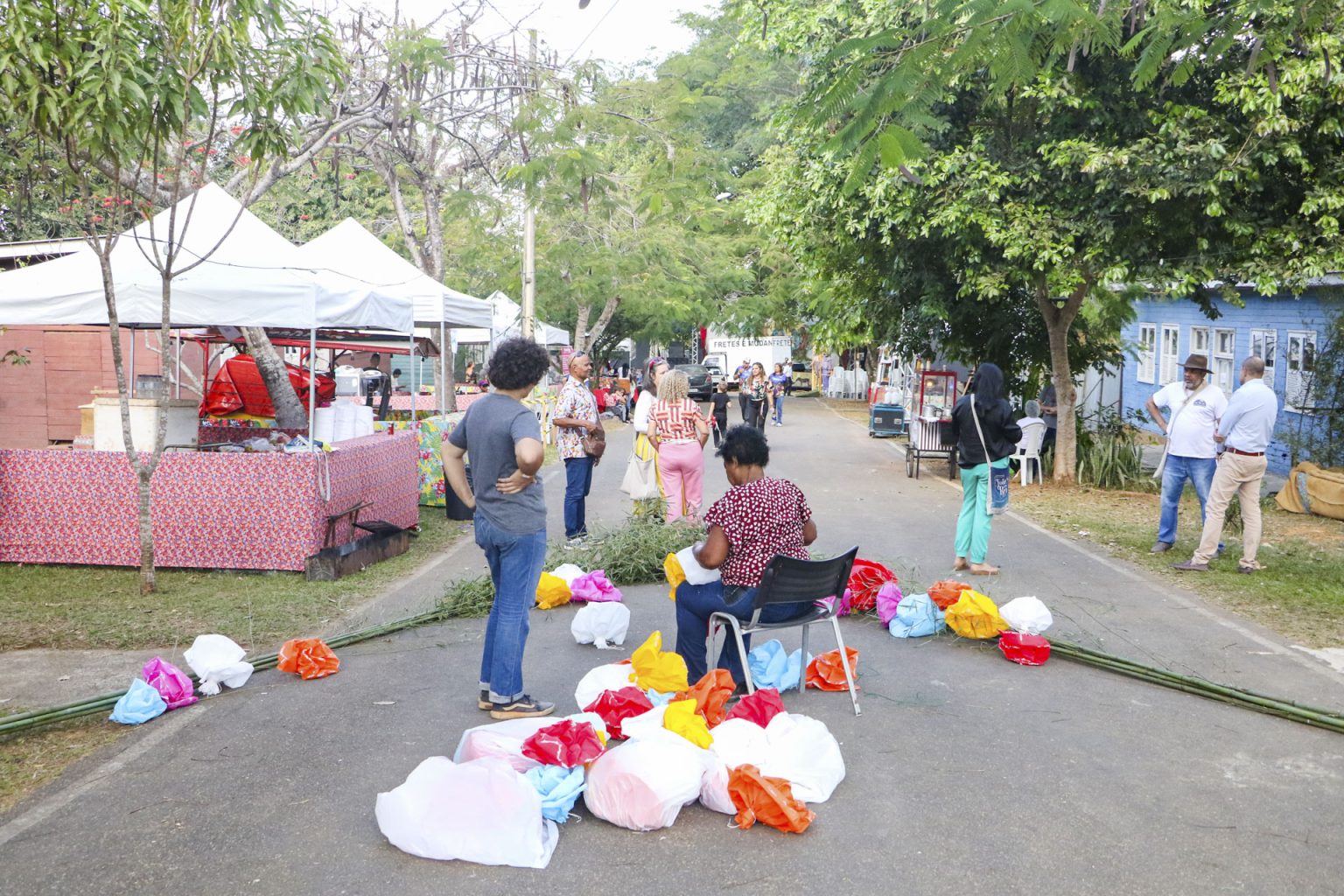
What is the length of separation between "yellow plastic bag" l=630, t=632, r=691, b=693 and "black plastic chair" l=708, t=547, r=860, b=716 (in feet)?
0.97

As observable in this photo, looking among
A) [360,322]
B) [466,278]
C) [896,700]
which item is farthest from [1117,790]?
[466,278]

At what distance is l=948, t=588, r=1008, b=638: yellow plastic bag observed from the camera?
7055mm

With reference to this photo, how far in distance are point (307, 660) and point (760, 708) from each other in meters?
2.62

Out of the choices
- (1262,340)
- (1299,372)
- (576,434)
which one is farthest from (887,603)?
(1262,340)

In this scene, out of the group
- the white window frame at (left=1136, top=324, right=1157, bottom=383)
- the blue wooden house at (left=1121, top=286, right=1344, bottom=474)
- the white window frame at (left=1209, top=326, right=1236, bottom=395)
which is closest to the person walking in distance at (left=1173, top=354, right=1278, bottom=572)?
the blue wooden house at (left=1121, top=286, right=1344, bottom=474)

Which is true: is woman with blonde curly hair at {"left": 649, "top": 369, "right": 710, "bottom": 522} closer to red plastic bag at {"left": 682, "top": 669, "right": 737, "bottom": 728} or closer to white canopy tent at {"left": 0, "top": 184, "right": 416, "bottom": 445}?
white canopy tent at {"left": 0, "top": 184, "right": 416, "bottom": 445}

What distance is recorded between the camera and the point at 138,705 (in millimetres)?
5527

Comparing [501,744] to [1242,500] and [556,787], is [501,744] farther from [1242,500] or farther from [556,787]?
[1242,500]

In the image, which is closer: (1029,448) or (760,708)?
(760,708)

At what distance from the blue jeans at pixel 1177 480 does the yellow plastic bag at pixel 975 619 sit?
3.96 meters

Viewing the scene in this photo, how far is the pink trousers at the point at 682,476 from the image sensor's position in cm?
994

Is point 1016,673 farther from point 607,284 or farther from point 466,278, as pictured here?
point 466,278

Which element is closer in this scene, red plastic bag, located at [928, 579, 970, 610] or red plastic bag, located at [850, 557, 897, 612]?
red plastic bag, located at [928, 579, 970, 610]

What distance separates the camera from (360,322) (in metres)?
10.0
